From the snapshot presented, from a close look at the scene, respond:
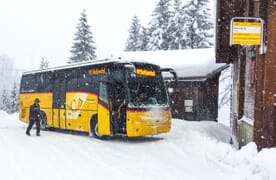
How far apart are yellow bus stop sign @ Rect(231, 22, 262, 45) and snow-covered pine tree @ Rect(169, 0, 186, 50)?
1313 inches

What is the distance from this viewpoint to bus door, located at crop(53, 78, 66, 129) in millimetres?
19859

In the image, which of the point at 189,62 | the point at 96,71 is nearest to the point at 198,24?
the point at 189,62

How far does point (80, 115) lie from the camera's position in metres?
18.1

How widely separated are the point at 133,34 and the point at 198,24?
43.8 ft

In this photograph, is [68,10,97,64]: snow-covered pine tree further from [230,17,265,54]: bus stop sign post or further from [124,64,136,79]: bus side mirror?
[230,17,265,54]: bus stop sign post

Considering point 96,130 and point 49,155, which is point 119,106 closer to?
point 96,130

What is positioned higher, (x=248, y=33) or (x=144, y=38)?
(x=144, y=38)

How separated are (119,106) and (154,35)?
32.3m

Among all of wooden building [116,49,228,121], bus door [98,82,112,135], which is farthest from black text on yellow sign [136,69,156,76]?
wooden building [116,49,228,121]

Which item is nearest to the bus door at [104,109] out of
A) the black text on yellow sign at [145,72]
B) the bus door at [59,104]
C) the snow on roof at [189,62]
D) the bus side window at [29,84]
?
the black text on yellow sign at [145,72]

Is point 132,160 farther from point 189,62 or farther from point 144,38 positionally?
point 144,38

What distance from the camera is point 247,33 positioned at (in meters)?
10.3

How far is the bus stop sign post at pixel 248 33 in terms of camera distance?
33.2 ft

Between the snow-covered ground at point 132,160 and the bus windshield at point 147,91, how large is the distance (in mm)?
1507
